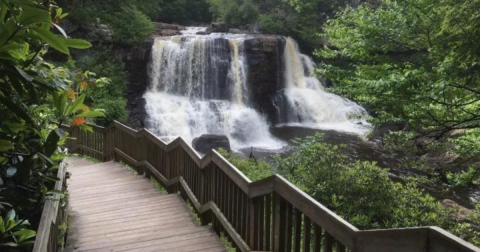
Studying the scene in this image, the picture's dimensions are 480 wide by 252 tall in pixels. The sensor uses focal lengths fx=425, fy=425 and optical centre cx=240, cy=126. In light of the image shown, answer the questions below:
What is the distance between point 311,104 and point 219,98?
5.13 m

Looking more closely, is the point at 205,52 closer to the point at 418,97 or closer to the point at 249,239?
the point at 418,97

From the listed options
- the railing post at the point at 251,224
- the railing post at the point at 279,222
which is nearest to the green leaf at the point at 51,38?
the railing post at the point at 279,222

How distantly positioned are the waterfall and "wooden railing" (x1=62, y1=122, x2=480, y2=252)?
11.5 meters

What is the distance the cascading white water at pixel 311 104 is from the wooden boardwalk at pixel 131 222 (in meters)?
15.6

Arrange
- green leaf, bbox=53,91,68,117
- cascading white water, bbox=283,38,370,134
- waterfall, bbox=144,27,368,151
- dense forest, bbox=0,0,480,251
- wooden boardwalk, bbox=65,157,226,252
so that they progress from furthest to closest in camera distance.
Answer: cascading white water, bbox=283,38,370,134, waterfall, bbox=144,27,368,151, wooden boardwalk, bbox=65,157,226,252, green leaf, bbox=53,91,68,117, dense forest, bbox=0,0,480,251

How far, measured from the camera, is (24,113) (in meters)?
2.26

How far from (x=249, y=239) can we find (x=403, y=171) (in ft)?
39.6

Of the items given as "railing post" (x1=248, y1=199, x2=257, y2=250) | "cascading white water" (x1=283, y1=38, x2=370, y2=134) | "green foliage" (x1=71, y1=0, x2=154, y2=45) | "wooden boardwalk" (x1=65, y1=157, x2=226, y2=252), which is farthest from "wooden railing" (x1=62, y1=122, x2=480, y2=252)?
"cascading white water" (x1=283, y1=38, x2=370, y2=134)

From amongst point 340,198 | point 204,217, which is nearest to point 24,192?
point 204,217

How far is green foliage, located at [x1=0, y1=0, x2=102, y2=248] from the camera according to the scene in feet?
6.91

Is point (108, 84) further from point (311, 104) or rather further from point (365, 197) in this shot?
point (365, 197)

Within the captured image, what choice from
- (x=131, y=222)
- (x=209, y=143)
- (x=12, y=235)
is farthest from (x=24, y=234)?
(x=209, y=143)

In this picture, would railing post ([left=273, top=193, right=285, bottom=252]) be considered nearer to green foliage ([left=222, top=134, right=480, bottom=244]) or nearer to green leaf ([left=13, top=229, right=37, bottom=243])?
green leaf ([left=13, top=229, right=37, bottom=243])

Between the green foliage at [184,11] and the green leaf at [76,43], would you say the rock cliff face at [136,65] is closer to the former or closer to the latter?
the green foliage at [184,11]
